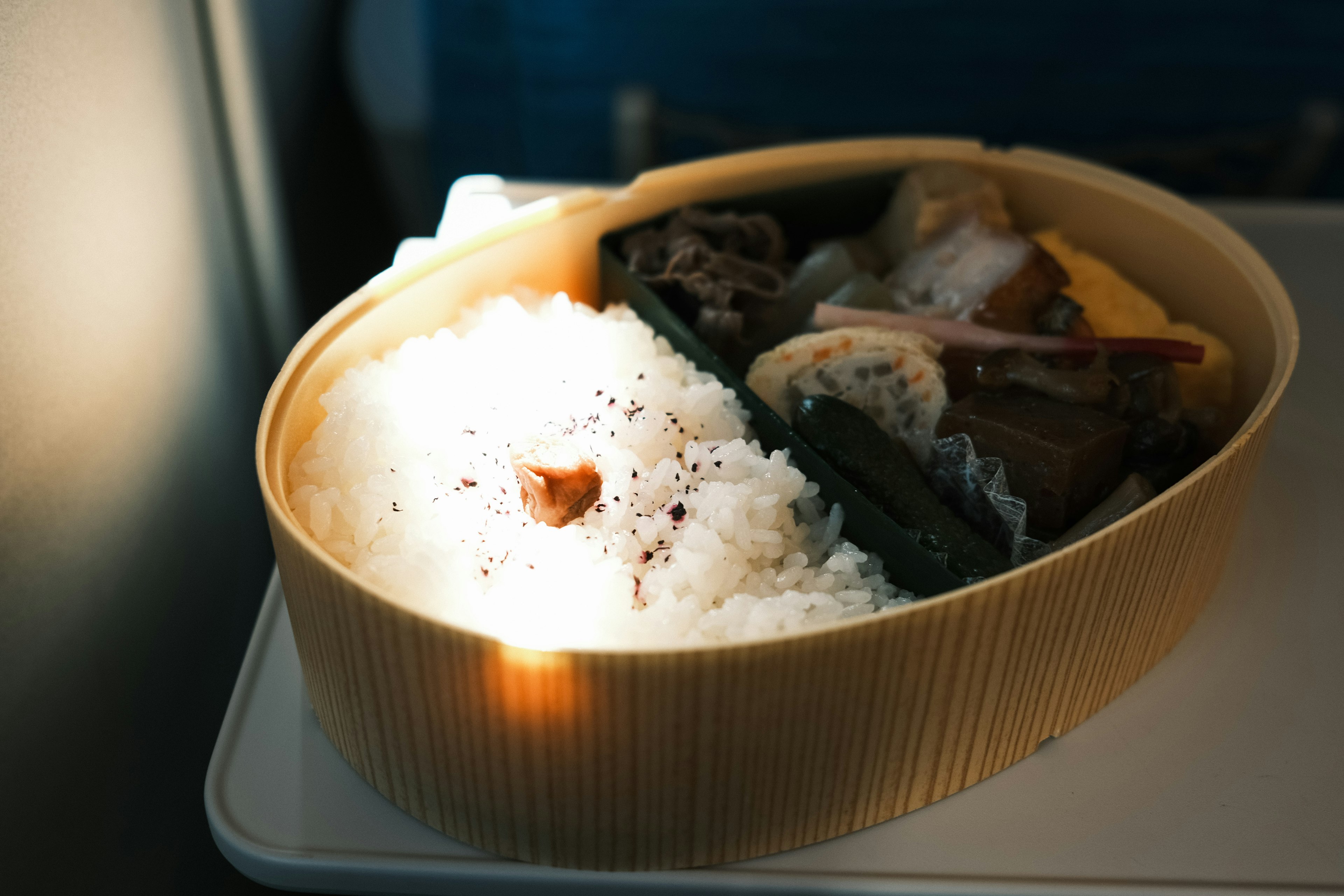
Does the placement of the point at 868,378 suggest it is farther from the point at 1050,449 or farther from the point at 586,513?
the point at 586,513

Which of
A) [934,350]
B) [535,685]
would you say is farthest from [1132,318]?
[535,685]

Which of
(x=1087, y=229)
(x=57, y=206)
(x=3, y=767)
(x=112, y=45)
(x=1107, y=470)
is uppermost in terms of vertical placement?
(x=112, y=45)

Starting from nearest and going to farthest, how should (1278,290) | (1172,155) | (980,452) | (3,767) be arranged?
(3,767) < (980,452) < (1278,290) < (1172,155)

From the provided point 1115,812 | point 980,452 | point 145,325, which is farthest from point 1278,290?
point 145,325

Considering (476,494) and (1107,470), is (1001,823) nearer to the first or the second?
(1107,470)

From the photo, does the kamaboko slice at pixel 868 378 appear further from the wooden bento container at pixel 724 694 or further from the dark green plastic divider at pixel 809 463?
the wooden bento container at pixel 724 694

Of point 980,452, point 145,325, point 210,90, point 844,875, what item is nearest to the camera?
point 844,875
